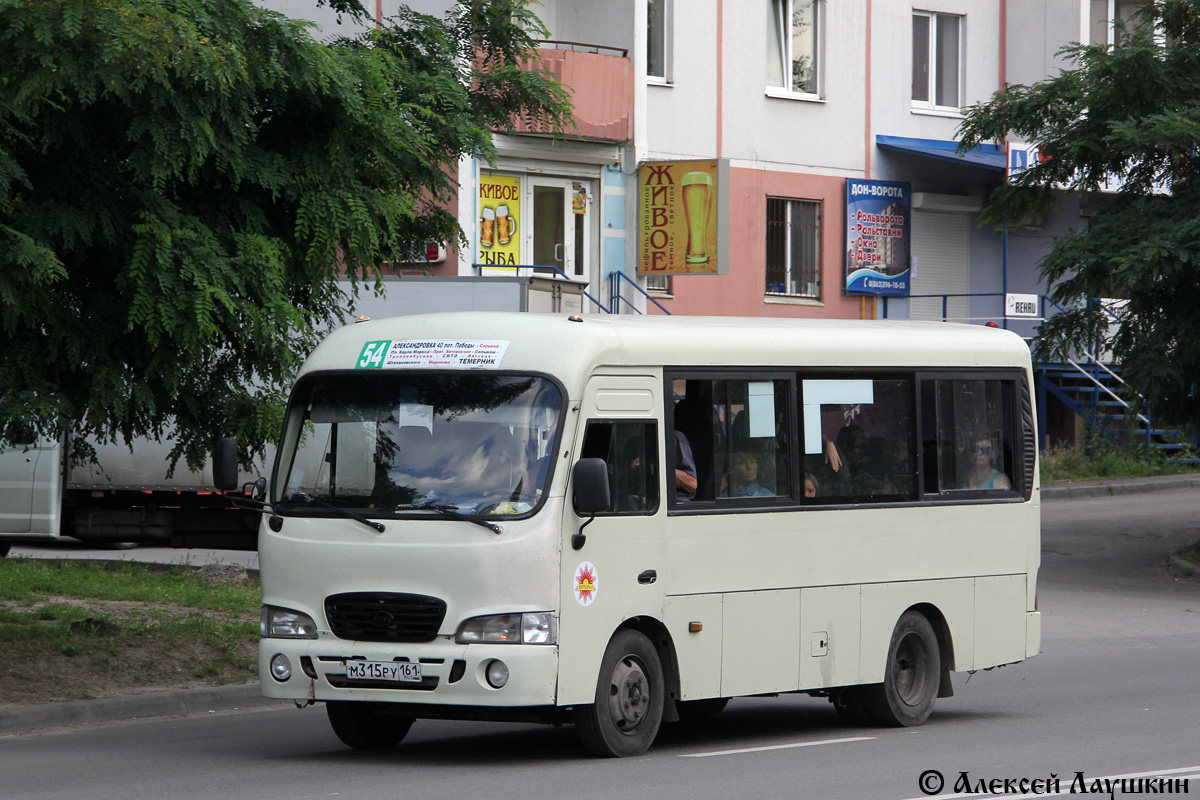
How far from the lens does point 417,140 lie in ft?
38.8

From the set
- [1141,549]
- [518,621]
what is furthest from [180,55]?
[1141,549]

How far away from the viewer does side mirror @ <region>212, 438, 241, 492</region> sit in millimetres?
9945

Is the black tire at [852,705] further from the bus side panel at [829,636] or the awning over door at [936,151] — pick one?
the awning over door at [936,151]

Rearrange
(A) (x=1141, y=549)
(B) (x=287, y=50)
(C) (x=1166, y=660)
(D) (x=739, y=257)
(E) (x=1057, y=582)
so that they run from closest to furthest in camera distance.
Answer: (B) (x=287, y=50), (C) (x=1166, y=660), (E) (x=1057, y=582), (A) (x=1141, y=549), (D) (x=739, y=257)

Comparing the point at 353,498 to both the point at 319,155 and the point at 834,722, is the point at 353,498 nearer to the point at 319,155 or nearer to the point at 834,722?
the point at 319,155

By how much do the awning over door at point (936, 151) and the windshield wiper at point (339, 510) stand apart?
23.7 m

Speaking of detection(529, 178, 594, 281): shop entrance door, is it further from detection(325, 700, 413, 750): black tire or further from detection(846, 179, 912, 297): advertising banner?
detection(325, 700, 413, 750): black tire

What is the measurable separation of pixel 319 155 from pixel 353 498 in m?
2.77

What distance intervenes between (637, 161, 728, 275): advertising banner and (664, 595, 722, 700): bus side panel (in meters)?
17.5

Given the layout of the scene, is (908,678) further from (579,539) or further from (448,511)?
(448,511)

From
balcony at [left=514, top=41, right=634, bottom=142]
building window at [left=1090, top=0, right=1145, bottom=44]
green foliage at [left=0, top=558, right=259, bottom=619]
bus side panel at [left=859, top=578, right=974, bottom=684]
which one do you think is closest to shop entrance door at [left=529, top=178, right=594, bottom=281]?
balcony at [left=514, top=41, right=634, bottom=142]

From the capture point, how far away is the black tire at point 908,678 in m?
11.3

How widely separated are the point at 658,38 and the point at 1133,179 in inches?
380

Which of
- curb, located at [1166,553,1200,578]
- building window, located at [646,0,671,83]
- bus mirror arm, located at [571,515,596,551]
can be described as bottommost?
curb, located at [1166,553,1200,578]
